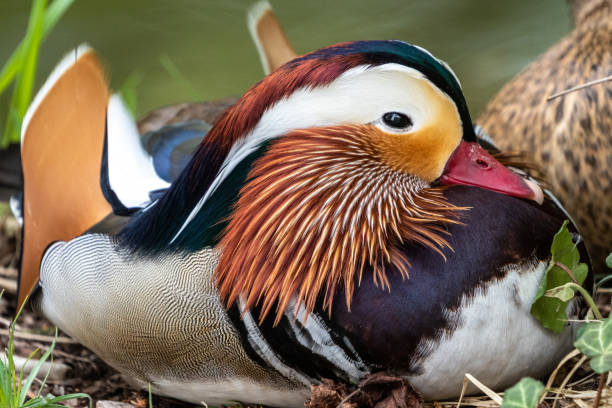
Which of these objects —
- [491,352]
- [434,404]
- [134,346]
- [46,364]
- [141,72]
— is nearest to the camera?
[491,352]

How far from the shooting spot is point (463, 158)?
6.11 feet

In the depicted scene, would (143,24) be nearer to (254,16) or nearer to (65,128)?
(254,16)

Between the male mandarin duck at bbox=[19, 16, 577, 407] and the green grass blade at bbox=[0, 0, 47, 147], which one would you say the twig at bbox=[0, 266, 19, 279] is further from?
the male mandarin duck at bbox=[19, 16, 577, 407]

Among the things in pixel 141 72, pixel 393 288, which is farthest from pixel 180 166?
pixel 141 72

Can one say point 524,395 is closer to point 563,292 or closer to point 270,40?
point 563,292

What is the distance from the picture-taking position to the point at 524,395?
1565 mm

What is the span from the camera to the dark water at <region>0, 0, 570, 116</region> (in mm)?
5383

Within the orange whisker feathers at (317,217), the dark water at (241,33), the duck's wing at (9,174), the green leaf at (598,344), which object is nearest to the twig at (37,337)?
the duck's wing at (9,174)

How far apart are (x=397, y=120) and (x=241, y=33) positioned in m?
4.23

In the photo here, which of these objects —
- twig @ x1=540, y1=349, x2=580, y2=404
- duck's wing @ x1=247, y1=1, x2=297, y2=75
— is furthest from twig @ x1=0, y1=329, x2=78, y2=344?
twig @ x1=540, y1=349, x2=580, y2=404

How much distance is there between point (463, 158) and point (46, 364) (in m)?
1.31

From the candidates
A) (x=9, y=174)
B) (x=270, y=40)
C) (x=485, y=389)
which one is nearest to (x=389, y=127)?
(x=485, y=389)

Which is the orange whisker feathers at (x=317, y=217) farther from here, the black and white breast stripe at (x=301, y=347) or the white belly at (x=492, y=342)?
the white belly at (x=492, y=342)

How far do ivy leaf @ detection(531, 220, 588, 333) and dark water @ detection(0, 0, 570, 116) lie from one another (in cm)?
342
